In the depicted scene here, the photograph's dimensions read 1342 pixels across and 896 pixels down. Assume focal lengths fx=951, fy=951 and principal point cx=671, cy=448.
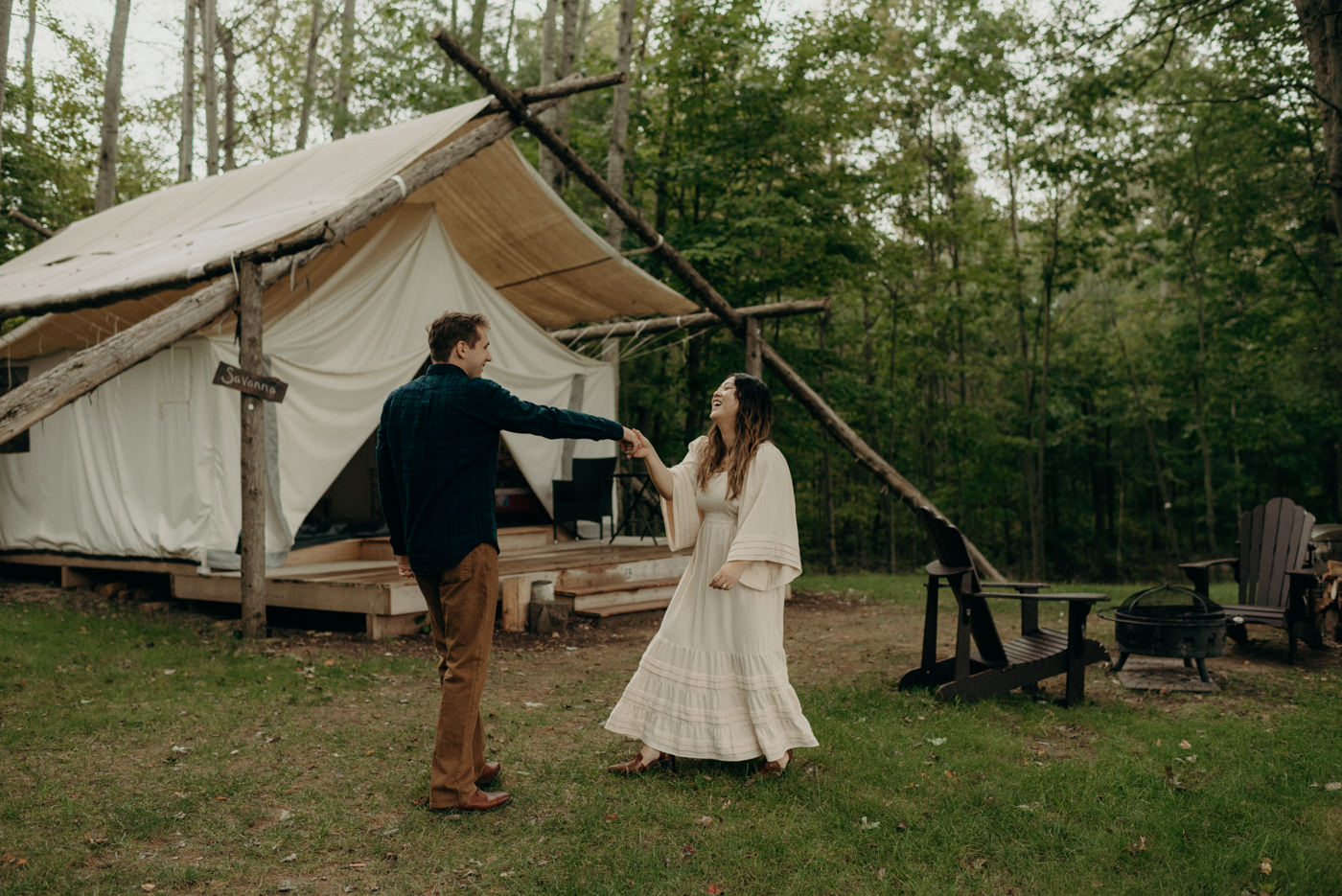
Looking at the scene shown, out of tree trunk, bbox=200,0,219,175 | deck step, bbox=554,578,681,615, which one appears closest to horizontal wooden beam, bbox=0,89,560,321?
deck step, bbox=554,578,681,615

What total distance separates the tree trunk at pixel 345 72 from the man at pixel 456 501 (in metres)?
14.2

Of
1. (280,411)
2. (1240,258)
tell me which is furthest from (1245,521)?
(1240,258)

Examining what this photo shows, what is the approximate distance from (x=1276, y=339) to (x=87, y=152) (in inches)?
810

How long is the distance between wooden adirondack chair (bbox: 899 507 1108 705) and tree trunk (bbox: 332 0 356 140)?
1414cm

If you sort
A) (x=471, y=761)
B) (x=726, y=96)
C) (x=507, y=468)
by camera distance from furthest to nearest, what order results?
(x=726, y=96) → (x=507, y=468) → (x=471, y=761)

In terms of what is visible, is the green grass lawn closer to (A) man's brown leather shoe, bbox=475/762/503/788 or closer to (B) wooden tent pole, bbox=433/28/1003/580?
(A) man's brown leather shoe, bbox=475/762/503/788

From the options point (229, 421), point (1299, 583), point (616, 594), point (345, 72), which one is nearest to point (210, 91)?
point (345, 72)

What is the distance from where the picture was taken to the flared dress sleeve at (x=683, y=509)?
3.87 meters

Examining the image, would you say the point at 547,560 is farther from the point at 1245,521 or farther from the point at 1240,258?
the point at 1240,258

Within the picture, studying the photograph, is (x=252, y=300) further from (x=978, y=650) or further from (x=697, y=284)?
(x=978, y=650)

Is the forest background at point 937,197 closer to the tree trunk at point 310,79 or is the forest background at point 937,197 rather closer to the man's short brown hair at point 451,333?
the tree trunk at point 310,79

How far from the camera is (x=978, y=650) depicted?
5.09m

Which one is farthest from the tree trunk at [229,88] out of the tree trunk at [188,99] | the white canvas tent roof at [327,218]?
the white canvas tent roof at [327,218]

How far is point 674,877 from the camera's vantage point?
2893mm
